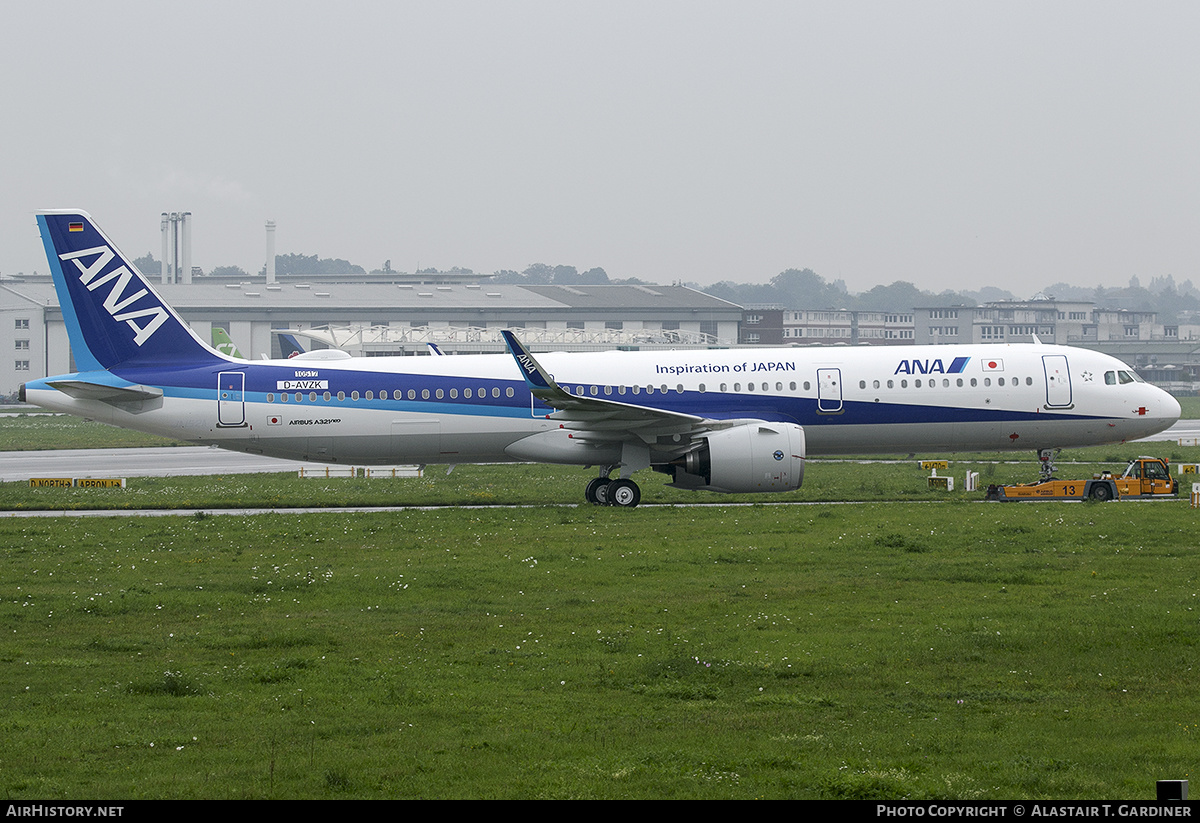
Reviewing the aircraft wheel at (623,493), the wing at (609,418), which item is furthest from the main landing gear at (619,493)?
the wing at (609,418)

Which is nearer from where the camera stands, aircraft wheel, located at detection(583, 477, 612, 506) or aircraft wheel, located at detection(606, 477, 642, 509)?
aircraft wheel, located at detection(606, 477, 642, 509)

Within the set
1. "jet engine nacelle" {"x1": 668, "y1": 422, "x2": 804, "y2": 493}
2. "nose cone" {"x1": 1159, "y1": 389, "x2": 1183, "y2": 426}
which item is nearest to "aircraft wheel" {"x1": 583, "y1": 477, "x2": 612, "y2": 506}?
"jet engine nacelle" {"x1": 668, "y1": 422, "x2": 804, "y2": 493}

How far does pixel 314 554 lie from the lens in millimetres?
23359

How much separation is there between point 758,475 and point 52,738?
2070 centimetres

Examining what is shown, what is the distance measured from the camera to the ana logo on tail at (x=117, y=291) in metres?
30.6

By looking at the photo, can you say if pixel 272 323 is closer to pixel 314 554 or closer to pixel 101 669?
pixel 314 554

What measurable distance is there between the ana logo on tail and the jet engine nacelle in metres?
14.1

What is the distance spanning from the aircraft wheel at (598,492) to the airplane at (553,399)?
0.04 metres

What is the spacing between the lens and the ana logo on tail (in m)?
30.6

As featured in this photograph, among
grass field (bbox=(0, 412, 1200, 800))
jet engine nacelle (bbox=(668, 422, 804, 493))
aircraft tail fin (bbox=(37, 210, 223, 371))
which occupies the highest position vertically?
aircraft tail fin (bbox=(37, 210, 223, 371))

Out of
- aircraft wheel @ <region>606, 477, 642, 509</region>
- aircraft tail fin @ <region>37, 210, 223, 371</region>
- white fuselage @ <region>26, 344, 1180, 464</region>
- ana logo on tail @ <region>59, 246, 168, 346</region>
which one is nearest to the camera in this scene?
aircraft tail fin @ <region>37, 210, 223, 371</region>

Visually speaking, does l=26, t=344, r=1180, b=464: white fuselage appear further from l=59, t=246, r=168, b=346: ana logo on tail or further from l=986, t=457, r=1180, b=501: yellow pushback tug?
l=986, t=457, r=1180, b=501: yellow pushback tug

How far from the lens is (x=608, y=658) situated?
1442 cm

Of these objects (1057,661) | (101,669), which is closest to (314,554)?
(101,669)
